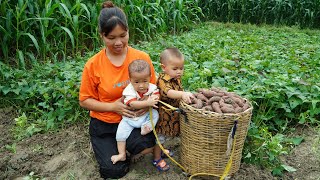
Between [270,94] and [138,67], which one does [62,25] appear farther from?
[270,94]

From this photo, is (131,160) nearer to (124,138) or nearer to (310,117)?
(124,138)

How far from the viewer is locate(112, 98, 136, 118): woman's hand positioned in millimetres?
2529

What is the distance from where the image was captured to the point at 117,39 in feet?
8.09

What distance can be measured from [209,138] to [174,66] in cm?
57

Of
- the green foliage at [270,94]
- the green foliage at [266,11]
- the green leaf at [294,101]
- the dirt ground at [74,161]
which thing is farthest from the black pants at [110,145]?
the green foliage at [266,11]

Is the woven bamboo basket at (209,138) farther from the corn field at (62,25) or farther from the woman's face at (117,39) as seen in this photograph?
the corn field at (62,25)

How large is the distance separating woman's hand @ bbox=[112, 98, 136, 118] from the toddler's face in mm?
400

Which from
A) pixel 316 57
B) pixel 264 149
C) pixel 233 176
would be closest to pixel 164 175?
pixel 233 176

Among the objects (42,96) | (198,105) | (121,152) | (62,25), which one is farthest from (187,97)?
(62,25)

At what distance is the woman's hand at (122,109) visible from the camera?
8.30 ft

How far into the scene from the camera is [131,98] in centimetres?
248

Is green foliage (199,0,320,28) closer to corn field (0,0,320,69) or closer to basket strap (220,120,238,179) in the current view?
corn field (0,0,320,69)

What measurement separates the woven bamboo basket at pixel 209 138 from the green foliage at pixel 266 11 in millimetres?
9684

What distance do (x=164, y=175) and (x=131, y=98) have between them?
2.21 feet
